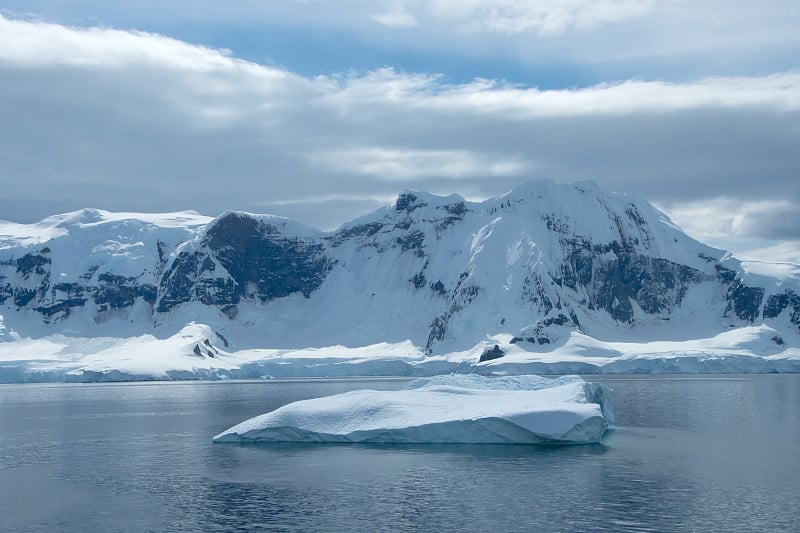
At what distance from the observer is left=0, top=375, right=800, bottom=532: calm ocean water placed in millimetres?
41062

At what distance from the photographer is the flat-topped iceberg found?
63.0 m

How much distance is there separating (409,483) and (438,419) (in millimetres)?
15226

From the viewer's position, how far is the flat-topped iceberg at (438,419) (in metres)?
63.0

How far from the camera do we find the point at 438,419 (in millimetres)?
65312

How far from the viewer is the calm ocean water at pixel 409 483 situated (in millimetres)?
41062

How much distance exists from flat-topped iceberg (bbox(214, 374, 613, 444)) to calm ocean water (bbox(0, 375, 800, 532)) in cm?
128

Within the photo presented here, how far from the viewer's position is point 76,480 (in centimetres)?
5362

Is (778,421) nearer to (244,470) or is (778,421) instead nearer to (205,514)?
(244,470)

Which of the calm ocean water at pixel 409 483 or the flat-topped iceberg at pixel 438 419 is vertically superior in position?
the flat-topped iceberg at pixel 438 419

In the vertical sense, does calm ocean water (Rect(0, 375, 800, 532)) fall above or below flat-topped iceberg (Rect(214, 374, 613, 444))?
below

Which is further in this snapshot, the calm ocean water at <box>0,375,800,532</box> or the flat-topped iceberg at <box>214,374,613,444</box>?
the flat-topped iceberg at <box>214,374,613,444</box>

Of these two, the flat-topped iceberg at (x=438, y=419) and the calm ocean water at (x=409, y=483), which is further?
the flat-topped iceberg at (x=438, y=419)

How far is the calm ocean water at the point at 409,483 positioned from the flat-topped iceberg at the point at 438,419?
128 cm

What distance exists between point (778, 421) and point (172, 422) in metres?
57.1
